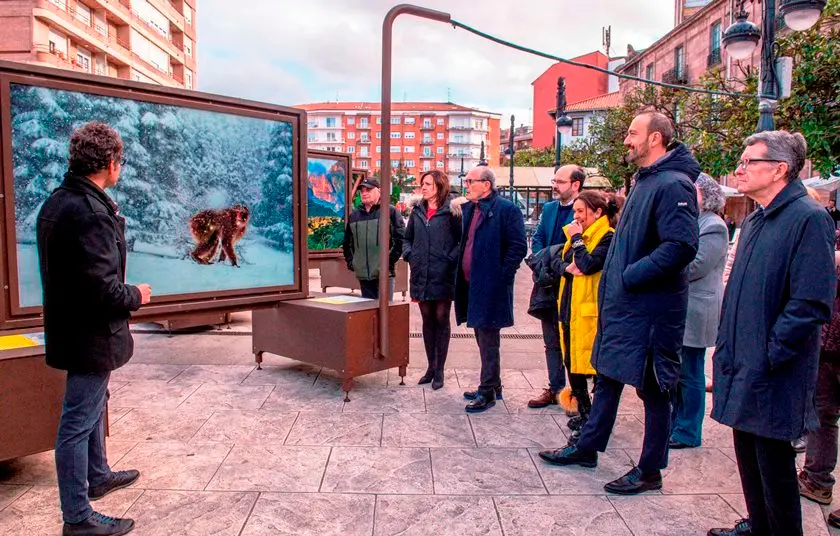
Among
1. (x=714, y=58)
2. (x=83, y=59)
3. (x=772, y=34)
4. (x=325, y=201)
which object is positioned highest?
(x=83, y=59)

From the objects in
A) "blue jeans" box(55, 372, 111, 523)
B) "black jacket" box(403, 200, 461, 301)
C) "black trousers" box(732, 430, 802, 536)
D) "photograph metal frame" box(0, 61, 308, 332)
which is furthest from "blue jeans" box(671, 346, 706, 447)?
"blue jeans" box(55, 372, 111, 523)

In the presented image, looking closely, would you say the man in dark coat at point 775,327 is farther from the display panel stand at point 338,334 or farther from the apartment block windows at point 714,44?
the apartment block windows at point 714,44

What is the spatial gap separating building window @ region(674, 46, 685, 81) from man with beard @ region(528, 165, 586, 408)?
107 ft

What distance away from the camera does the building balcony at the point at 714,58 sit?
2948 cm

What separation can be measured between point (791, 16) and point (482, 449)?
6426 mm

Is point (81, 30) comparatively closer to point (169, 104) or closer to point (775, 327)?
Result: point (169, 104)

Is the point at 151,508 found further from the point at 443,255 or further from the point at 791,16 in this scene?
the point at 791,16

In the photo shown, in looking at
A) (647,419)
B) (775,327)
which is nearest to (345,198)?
(647,419)

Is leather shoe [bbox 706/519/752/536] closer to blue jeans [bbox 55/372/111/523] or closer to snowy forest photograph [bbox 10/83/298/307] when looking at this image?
blue jeans [bbox 55/372/111/523]

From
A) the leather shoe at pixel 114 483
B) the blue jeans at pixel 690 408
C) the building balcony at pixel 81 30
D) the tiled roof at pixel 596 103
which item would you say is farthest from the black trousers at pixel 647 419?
the tiled roof at pixel 596 103

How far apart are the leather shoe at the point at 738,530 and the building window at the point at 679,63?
3473 cm

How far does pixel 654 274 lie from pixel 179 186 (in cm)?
370

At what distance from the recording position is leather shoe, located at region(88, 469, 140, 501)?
11.4 feet

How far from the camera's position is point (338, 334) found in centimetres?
545
